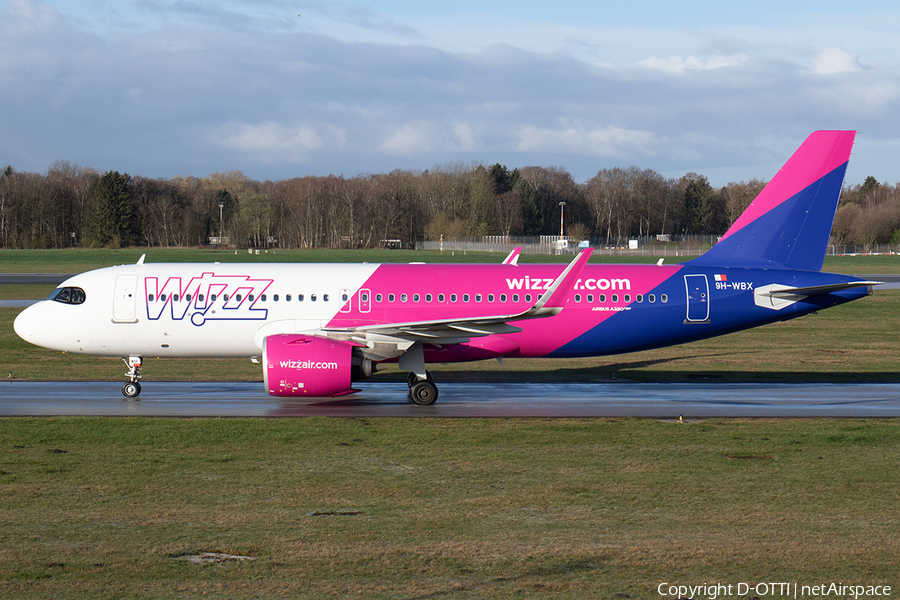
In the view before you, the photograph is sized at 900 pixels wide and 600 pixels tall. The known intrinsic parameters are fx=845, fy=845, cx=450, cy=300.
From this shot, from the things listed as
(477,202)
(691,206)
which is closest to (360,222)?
(477,202)

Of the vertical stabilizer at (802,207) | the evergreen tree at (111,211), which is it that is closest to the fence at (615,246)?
the evergreen tree at (111,211)

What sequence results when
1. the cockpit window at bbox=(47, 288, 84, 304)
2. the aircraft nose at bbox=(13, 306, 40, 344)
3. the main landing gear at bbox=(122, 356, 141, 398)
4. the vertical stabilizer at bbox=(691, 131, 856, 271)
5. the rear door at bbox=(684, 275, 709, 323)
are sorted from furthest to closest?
the vertical stabilizer at bbox=(691, 131, 856, 271) → the rear door at bbox=(684, 275, 709, 323) → the cockpit window at bbox=(47, 288, 84, 304) → the aircraft nose at bbox=(13, 306, 40, 344) → the main landing gear at bbox=(122, 356, 141, 398)

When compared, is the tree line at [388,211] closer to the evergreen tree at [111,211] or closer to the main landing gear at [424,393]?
the evergreen tree at [111,211]

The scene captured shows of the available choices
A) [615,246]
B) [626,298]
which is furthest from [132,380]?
[615,246]

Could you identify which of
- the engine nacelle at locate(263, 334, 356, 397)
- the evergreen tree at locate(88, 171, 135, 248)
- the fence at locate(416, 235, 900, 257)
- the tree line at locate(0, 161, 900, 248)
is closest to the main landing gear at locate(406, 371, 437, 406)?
the engine nacelle at locate(263, 334, 356, 397)

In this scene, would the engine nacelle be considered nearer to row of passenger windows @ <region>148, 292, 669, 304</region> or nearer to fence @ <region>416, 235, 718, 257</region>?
row of passenger windows @ <region>148, 292, 669, 304</region>

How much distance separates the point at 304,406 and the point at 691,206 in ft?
580

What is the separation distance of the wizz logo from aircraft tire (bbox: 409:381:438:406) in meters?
4.74

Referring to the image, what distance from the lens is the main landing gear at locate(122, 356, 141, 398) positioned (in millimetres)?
23062

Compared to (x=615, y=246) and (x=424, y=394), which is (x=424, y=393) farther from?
(x=615, y=246)

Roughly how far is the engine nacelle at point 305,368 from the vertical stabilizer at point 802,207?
11.7 meters

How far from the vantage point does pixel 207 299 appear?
23344 millimetres

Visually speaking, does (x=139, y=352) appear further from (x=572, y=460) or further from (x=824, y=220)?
(x=824, y=220)

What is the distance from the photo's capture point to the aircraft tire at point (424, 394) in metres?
22.2
